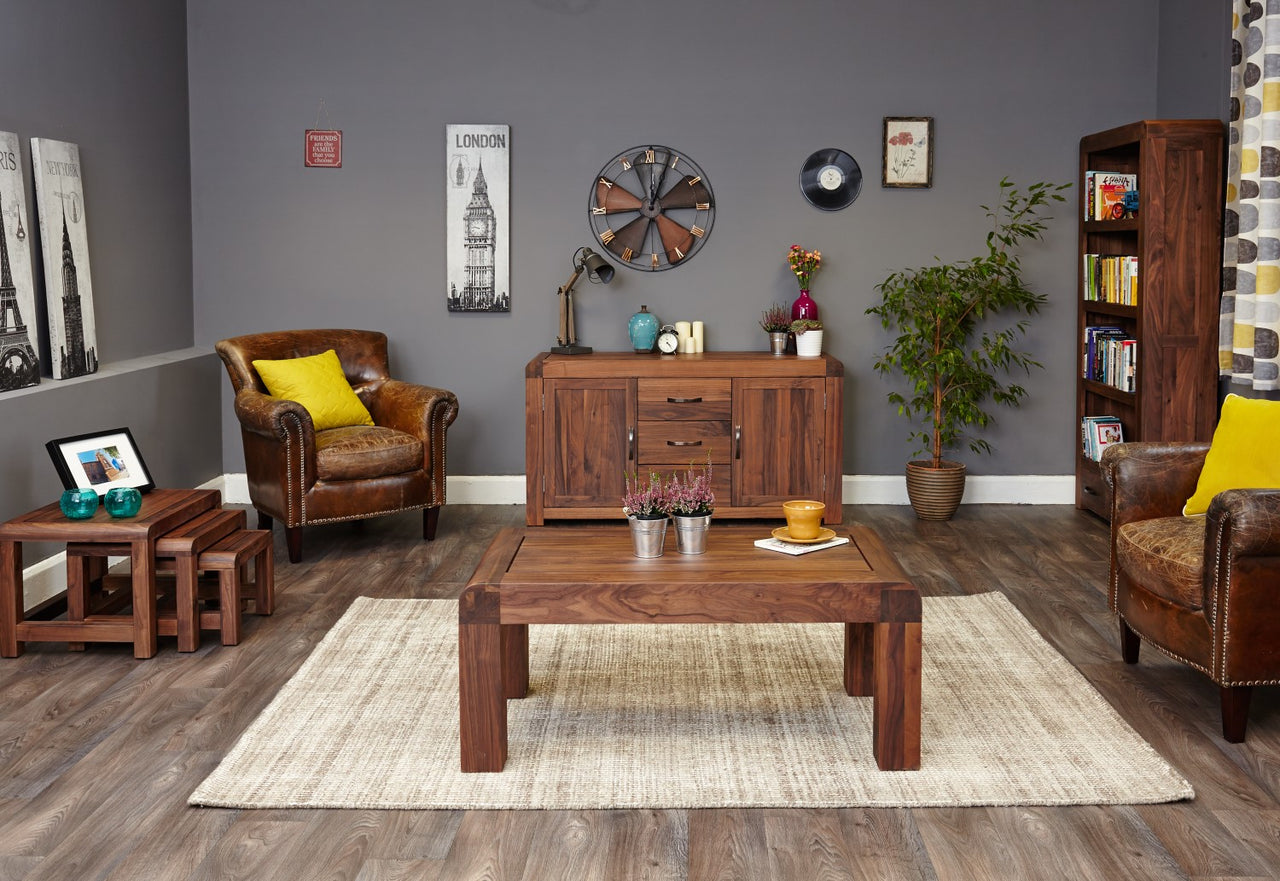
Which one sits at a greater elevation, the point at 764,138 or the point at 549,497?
the point at 764,138

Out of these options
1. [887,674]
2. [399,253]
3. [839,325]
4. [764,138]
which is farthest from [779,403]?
[887,674]

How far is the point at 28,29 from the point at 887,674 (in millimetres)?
3704

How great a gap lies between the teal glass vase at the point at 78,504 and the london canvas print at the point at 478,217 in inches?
100

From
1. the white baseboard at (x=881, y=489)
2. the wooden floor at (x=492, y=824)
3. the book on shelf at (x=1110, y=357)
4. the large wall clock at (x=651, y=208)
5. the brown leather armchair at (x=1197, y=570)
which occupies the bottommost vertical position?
the wooden floor at (x=492, y=824)

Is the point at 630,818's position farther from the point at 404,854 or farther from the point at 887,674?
the point at 887,674

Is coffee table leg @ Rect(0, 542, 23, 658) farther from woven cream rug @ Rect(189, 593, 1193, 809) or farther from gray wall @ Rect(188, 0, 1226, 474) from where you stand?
gray wall @ Rect(188, 0, 1226, 474)

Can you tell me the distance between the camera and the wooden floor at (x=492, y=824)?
7.86 ft

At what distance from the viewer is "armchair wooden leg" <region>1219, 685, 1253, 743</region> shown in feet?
9.78

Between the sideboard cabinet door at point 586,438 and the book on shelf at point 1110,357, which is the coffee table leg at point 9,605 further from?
the book on shelf at point 1110,357

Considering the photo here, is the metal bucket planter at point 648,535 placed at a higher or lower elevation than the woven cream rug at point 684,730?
higher

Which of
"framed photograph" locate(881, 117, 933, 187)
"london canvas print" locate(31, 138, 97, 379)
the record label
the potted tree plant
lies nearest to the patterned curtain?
the potted tree plant

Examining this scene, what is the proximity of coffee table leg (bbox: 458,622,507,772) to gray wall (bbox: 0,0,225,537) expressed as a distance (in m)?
2.06

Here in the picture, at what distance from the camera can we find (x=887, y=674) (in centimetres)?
277

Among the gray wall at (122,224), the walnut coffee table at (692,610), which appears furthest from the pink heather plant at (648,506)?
the gray wall at (122,224)
